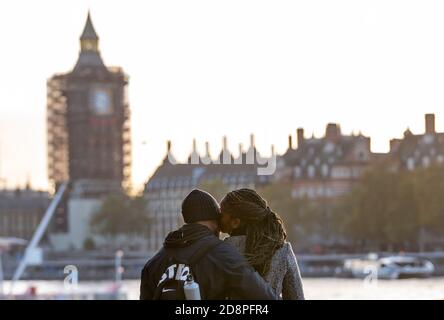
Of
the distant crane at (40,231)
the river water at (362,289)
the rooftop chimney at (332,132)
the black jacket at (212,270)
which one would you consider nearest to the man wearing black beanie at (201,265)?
the black jacket at (212,270)

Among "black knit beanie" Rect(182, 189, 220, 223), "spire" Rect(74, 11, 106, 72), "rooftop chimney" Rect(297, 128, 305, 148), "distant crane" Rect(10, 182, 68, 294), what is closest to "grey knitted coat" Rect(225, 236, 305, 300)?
"black knit beanie" Rect(182, 189, 220, 223)

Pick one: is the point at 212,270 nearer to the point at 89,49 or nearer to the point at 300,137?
the point at 300,137

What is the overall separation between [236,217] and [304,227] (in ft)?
199

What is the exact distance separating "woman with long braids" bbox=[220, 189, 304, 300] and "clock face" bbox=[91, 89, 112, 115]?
8777 centimetres

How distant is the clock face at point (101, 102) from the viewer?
301ft

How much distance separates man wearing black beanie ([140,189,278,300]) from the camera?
3531mm

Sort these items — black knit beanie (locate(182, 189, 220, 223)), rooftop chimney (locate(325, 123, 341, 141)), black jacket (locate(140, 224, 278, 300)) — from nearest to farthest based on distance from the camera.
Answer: black jacket (locate(140, 224, 278, 300)) < black knit beanie (locate(182, 189, 220, 223)) < rooftop chimney (locate(325, 123, 341, 141))

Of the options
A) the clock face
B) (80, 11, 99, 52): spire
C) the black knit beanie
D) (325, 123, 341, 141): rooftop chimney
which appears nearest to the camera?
the black knit beanie

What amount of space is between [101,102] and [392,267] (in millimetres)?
42055

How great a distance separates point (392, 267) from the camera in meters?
51.4

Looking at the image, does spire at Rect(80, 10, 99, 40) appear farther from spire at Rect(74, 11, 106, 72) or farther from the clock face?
the clock face

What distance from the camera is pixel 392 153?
61.1 meters

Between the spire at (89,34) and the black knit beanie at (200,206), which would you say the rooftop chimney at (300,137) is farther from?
the black knit beanie at (200,206)

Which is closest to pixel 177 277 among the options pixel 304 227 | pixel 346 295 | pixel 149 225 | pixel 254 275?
pixel 254 275
